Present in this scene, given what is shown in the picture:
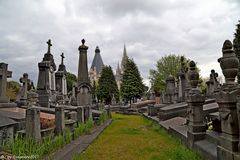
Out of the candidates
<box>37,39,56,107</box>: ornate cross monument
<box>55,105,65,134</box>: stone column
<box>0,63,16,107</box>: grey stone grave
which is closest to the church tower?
<box>37,39,56,107</box>: ornate cross monument

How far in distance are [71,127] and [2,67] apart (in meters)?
4.50

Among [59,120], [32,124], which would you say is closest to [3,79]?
[59,120]

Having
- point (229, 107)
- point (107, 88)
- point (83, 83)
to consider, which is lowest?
point (229, 107)

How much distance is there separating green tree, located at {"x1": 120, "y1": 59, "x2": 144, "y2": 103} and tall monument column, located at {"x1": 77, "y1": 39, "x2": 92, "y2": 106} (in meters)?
37.7

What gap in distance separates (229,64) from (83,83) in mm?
15015

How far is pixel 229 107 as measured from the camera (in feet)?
14.4

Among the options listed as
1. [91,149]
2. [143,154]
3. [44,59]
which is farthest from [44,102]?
[143,154]

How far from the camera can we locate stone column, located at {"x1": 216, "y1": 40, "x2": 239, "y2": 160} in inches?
169

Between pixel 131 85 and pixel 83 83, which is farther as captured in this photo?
pixel 131 85

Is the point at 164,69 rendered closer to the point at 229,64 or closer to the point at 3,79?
the point at 3,79

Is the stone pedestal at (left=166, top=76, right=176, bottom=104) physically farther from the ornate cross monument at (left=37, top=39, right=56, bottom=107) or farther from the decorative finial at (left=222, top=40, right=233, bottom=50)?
the decorative finial at (left=222, top=40, right=233, bottom=50)

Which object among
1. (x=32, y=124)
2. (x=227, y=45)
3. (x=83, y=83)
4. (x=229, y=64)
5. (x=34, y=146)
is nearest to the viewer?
(x=229, y=64)

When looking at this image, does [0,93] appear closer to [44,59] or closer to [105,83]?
[44,59]

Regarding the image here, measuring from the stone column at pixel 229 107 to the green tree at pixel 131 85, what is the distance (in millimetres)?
52487
